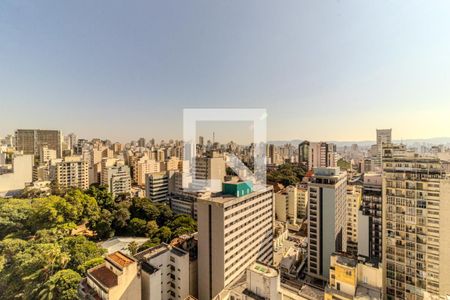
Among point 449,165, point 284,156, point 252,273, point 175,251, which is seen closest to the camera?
point 252,273

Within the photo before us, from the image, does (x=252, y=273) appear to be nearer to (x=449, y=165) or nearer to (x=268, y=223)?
(x=268, y=223)

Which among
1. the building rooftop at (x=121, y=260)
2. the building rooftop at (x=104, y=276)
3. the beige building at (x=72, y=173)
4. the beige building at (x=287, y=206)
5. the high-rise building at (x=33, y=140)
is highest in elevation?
the high-rise building at (x=33, y=140)

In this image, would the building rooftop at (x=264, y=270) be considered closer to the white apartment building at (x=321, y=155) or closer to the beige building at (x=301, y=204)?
the beige building at (x=301, y=204)

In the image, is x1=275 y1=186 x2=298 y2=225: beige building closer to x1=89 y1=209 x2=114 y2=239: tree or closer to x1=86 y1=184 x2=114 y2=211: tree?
x1=89 y1=209 x2=114 y2=239: tree

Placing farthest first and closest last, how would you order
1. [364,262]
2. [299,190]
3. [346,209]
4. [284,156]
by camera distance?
[284,156], [299,190], [346,209], [364,262]

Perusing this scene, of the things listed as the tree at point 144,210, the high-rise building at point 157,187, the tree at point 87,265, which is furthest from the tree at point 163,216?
the tree at point 87,265

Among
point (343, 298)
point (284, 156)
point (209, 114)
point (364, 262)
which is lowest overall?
point (343, 298)

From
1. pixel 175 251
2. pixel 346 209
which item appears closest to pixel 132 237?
pixel 175 251

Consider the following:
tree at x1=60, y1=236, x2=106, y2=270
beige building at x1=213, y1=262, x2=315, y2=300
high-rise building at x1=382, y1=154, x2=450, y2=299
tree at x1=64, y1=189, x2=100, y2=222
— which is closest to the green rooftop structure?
beige building at x1=213, y1=262, x2=315, y2=300
